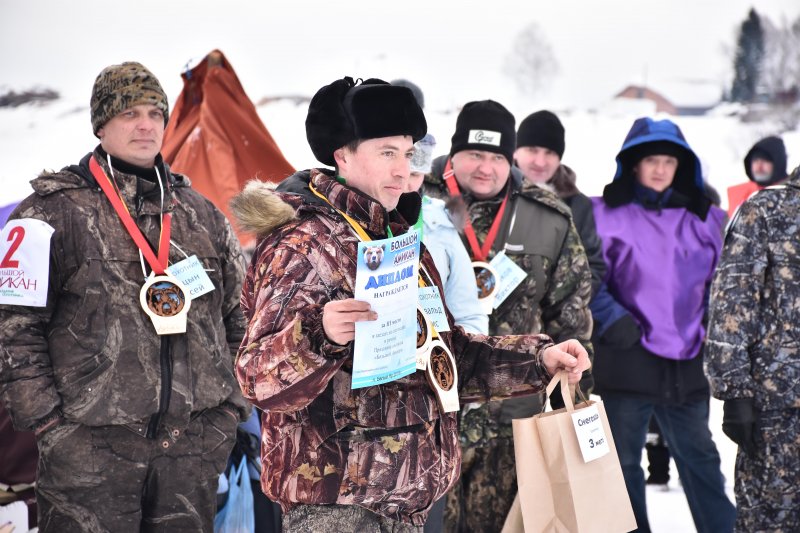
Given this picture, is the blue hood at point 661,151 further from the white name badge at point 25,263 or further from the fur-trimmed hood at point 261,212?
the fur-trimmed hood at point 261,212

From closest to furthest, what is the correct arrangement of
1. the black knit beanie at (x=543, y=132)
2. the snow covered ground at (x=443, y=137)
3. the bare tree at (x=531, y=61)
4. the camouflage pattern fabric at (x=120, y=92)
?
the camouflage pattern fabric at (x=120, y=92)
the black knit beanie at (x=543, y=132)
the snow covered ground at (x=443, y=137)
the bare tree at (x=531, y=61)

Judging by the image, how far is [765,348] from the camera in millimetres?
3350

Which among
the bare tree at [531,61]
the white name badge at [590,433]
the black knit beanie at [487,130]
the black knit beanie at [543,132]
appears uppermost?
the bare tree at [531,61]

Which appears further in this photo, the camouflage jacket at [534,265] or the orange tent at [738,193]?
the orange tent at [738,193]

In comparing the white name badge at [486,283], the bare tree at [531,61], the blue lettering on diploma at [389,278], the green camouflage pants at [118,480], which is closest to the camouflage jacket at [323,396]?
the blue lettering on diploma at [389,278]

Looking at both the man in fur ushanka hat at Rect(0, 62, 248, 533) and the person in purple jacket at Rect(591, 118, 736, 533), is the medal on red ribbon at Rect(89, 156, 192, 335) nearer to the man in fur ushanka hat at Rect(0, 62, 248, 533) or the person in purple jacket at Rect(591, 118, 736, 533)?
the man in fur ushanka hat at Rect(0, 62, 248, 533)

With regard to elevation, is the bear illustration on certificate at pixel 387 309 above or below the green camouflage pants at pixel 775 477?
above

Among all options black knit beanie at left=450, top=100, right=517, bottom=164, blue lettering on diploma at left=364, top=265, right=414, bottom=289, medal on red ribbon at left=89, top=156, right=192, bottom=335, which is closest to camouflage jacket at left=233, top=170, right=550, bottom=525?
blue lettering on diploma at left=364, top=265, right=414, bottom=289

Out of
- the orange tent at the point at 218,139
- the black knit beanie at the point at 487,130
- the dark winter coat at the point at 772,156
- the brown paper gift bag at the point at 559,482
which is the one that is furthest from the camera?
the dark winter coat at the point at 772,156

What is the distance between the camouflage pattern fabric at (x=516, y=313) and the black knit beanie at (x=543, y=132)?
99cm

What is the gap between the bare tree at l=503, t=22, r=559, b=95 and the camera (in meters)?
8.09

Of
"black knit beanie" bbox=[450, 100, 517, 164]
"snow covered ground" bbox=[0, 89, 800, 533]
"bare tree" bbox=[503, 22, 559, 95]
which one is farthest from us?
"bare tree" bbox=[503, 22, 559, 95]

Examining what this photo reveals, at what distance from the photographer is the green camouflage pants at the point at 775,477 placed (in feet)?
10.8

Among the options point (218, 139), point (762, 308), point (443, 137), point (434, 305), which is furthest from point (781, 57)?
point (434, 305)
